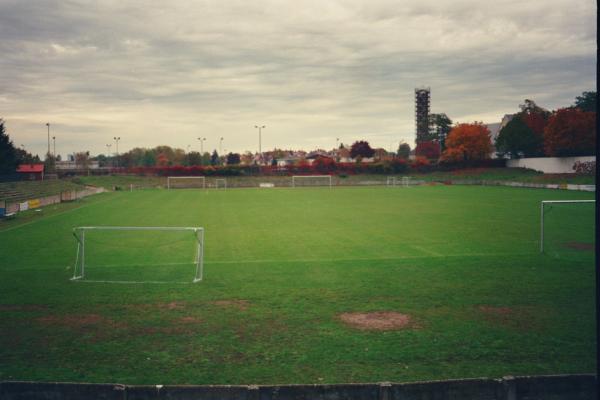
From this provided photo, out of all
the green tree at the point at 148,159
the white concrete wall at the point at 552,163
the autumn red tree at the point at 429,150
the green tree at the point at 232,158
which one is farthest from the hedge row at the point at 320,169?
the green tree at the point at 232,158

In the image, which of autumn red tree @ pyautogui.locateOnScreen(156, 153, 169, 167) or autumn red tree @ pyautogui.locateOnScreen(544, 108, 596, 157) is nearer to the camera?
autumn red tree @ pyautogui.locateOnScreen(544, 108, 596, 157)

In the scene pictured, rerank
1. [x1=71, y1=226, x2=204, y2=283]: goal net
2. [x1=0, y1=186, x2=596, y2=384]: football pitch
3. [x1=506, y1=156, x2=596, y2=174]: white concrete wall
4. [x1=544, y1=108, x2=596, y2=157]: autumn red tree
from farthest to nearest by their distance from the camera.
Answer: [x1=544, y1=108, x2=596, y2=157]: autumn red tree < [x1=506, y1=156, x2=596, y2=174]: white concrete wall < [x1=71, y1=226, x2=204, y2=283]: goal net < [x1=0, y1=186, x2=596, y2=384]: football pitch

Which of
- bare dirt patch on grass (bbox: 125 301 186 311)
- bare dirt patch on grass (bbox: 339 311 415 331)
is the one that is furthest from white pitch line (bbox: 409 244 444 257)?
bare dirt patch on grass (bbox: 125 301 186 311)

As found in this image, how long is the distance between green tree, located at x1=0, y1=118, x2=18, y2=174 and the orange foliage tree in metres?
76.1

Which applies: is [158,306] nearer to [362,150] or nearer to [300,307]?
[300,307]

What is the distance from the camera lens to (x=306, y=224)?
97.4 feet

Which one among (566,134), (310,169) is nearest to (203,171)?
(310,169)

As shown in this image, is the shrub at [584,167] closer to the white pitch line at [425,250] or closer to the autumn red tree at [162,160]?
the white pitch line at [425,250]

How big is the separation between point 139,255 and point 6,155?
59789mm

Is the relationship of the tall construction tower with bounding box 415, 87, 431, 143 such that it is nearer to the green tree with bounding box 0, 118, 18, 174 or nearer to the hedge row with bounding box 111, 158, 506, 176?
the hedge row with bounding box 111, 158, 506, 176

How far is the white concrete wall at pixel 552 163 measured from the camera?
243ft

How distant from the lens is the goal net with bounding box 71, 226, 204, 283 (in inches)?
638

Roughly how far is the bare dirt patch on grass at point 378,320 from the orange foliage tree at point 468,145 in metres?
94.2

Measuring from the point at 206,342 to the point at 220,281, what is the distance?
17.9 ft
